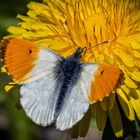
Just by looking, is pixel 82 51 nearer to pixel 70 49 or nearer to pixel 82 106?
pixel 70 49

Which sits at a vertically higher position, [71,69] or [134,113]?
[71,69]

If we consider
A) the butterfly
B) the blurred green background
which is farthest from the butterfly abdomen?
the blurred green background

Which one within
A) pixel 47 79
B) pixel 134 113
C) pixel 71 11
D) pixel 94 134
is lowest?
pixel 94 134

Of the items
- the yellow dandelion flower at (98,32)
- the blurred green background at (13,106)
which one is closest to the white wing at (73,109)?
the yellow dandelion flower at (98,32)

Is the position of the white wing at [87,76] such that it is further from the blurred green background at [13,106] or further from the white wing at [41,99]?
the blurred green background at [13,106]

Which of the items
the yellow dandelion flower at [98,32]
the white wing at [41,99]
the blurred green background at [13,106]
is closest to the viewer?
the white wing at [41,99]

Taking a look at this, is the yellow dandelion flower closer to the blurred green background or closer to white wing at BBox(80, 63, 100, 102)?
white wing at BBox(80, 63, 100, 102)

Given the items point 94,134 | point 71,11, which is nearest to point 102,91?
point 71,11

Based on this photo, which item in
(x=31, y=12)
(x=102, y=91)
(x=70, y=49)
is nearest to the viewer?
(x=102, y=91)

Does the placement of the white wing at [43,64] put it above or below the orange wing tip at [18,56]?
below
